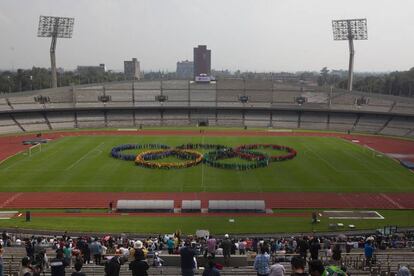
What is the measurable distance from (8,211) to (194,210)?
40.1 feet

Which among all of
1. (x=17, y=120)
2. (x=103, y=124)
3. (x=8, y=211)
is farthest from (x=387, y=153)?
(x=17, y=120)

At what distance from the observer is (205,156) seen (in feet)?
149

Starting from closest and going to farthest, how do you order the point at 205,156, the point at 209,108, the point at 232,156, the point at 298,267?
the point at 298,267 < the point at 205,156 < the point at 232,156 < the point at 209,108

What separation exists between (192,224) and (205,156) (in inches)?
734

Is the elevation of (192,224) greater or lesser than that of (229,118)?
lesser

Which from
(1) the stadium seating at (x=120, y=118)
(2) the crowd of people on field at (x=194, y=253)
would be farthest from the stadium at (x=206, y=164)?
(2) the crowd of people on field at (x=194, y=253)

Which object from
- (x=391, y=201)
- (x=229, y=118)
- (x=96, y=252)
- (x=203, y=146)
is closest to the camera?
(x=96, y=252)

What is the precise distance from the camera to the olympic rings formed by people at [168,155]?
4231 centimetres

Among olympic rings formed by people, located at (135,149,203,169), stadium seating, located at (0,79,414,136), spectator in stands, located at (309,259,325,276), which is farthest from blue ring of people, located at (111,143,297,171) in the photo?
spectator in stands, located at (309,259,325,276)

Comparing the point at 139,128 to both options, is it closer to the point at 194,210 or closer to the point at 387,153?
the point at 387,153

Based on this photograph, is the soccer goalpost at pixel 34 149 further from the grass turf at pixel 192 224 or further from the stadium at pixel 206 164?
the grass turf at pixel 192 224

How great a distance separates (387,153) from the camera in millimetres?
50719

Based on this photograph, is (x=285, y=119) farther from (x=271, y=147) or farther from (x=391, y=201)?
(x=391, y=201)

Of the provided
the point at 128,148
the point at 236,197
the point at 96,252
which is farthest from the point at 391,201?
the point at 128,148
